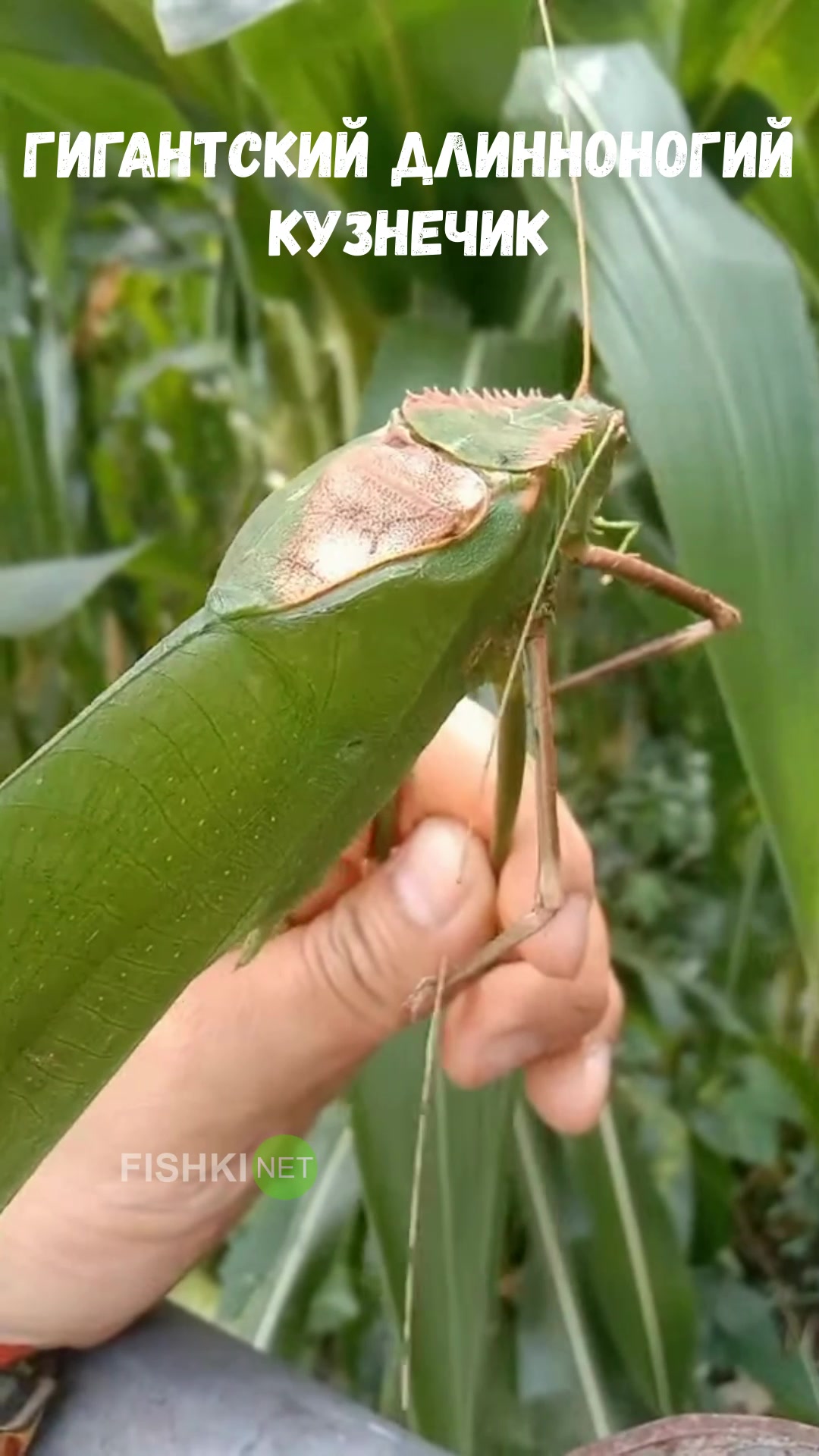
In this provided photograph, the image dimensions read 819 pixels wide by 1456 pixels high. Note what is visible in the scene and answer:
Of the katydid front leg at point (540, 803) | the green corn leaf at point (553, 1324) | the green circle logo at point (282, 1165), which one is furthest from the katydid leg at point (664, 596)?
the green corn leaf at point (553, 1324)

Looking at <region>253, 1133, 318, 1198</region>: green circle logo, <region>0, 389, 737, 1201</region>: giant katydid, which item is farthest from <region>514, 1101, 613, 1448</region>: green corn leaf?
<region>0, 389, 737, 1201</region>: giant katydid

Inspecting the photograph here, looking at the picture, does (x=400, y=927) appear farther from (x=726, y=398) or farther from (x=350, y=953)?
(x=726, y=398)

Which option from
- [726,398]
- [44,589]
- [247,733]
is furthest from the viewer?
[44,589]

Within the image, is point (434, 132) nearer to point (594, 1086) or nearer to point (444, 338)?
point (444, 338)

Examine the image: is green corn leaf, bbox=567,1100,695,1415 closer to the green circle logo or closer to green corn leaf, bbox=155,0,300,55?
the green circle logo

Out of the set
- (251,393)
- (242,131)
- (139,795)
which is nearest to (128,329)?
(251,393)

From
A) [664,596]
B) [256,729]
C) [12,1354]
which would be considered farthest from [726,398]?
[12,1354]

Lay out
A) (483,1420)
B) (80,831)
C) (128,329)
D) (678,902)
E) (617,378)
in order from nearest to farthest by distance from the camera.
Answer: (80,831) → (617,378) → (483,1420) → (678,902) → (128,329)
